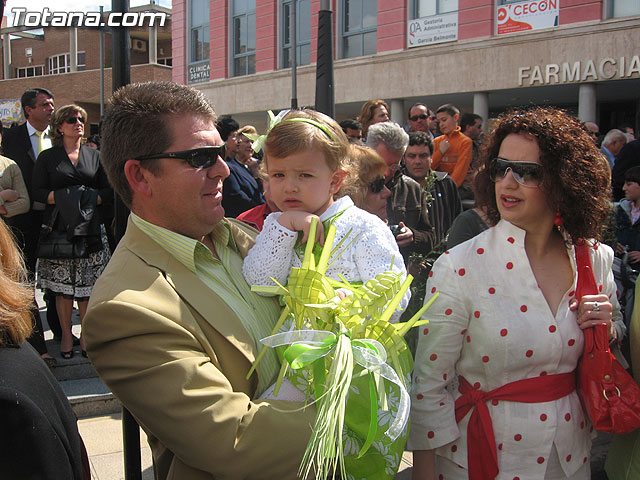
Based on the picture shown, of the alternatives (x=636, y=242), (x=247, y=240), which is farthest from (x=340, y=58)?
(x=247, y=240)

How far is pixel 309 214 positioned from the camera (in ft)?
7.18

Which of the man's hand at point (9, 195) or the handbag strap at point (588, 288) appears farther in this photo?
the man's hand at point (9, 195)

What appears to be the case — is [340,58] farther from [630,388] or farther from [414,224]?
[630,388]

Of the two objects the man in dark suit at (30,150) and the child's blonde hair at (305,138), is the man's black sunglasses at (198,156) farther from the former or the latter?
the man in dark suit at (30,150)

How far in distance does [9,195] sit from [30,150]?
68 cm

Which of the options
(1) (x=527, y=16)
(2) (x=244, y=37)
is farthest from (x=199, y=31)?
(1) (x=527, y=16)

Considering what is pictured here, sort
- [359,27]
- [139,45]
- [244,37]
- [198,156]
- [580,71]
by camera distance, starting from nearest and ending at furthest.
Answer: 1. [198,156]
2. [580,71]
3. [359,27]
4. [244,37]
5. [139,45]

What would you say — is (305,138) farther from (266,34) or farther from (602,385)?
(266,34)

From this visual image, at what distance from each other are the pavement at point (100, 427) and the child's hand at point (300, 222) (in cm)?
237

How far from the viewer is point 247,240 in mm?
2414

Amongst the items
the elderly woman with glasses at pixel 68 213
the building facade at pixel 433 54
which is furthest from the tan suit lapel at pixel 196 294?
the building facade at pixel 433 54

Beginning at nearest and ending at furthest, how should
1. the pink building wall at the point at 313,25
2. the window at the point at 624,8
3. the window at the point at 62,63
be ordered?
the window at the point at 624,8
the pink building wall at the point at 313,25
the window at the point at 62,63

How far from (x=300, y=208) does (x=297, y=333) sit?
0.67 m

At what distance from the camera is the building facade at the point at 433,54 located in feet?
49.5
